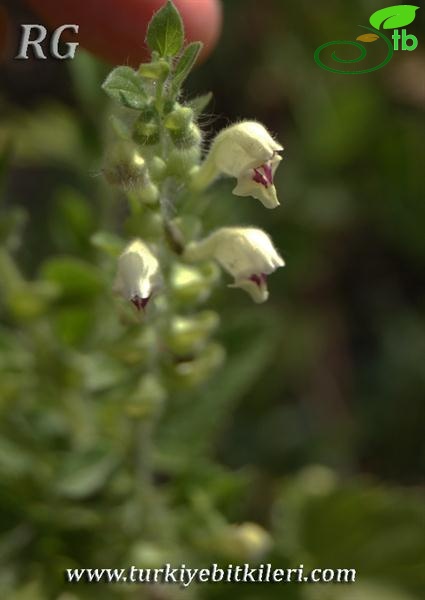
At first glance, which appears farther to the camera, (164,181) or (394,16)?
(394,16)

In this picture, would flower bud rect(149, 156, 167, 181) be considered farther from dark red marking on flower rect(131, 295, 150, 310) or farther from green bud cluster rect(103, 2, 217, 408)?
dark red marking on flower rect(131, 295, 150, 310)

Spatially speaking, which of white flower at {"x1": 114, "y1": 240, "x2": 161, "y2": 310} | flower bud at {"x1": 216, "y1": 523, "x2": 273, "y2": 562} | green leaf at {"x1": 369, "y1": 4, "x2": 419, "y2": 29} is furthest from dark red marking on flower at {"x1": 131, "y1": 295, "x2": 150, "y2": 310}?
green leaf at {"x1": 369, "y1": 4, "x2": 419, "y2": 29}

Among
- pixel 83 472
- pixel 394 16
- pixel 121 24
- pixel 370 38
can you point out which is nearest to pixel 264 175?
pixel 121 24

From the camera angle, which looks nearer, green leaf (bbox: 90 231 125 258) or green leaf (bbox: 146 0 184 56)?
green leaf (bbox: 146 0 184 56)

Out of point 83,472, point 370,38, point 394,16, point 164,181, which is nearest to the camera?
point 164,181

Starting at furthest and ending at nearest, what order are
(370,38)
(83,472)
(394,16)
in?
(370,38) < (394,16) < (83,472)

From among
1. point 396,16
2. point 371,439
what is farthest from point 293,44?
point 371,439

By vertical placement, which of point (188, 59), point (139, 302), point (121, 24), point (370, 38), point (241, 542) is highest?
point (370, 38)

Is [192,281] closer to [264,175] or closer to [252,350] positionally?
[264,175]
